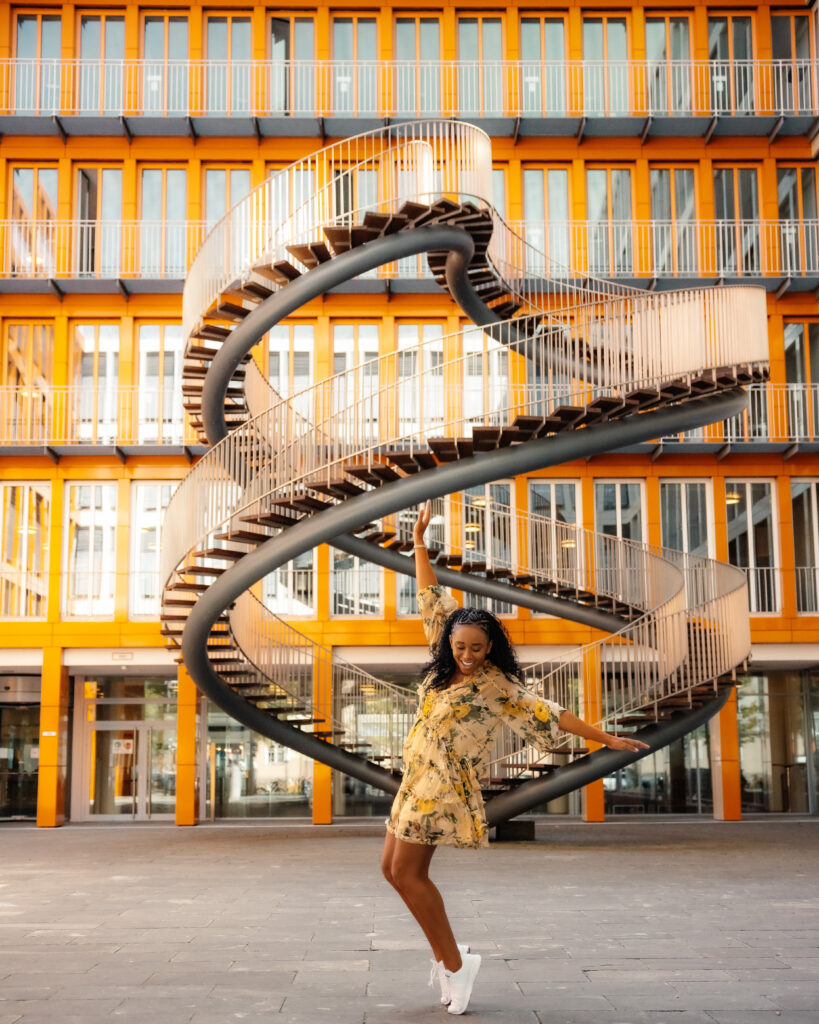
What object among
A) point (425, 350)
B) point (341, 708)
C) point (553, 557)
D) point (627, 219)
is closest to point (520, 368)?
point (425, 350)

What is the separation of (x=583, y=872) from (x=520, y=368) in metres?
11.7

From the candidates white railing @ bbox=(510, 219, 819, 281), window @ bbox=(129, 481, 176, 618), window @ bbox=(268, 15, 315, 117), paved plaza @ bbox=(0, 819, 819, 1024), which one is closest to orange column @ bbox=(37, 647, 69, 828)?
window @ bbox=(129, 481, 176, 618)

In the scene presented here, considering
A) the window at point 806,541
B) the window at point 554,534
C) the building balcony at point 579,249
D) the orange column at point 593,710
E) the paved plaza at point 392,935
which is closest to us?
the paved plaza at point 392,935

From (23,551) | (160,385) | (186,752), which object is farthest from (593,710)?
(23,551)

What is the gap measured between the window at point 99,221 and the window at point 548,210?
789cm

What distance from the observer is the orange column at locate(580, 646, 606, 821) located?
1838cm

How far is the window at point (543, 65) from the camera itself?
2489cm

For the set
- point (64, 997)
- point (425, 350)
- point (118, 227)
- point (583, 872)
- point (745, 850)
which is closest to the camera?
point (64, 997)

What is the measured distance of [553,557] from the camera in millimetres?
19156

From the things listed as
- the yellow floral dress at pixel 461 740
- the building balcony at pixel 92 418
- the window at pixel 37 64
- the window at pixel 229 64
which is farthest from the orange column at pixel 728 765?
the yellow floral dress at pixel 461 740

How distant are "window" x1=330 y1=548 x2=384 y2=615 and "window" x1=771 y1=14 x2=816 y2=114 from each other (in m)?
11.8

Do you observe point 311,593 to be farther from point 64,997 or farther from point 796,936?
point 64,997

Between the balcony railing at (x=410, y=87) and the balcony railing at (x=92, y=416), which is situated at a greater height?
Answer: the balcony railing at (x=410, y=87)

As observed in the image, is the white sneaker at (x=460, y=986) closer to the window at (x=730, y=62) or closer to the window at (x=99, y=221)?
the window at (x=99, y=221)
